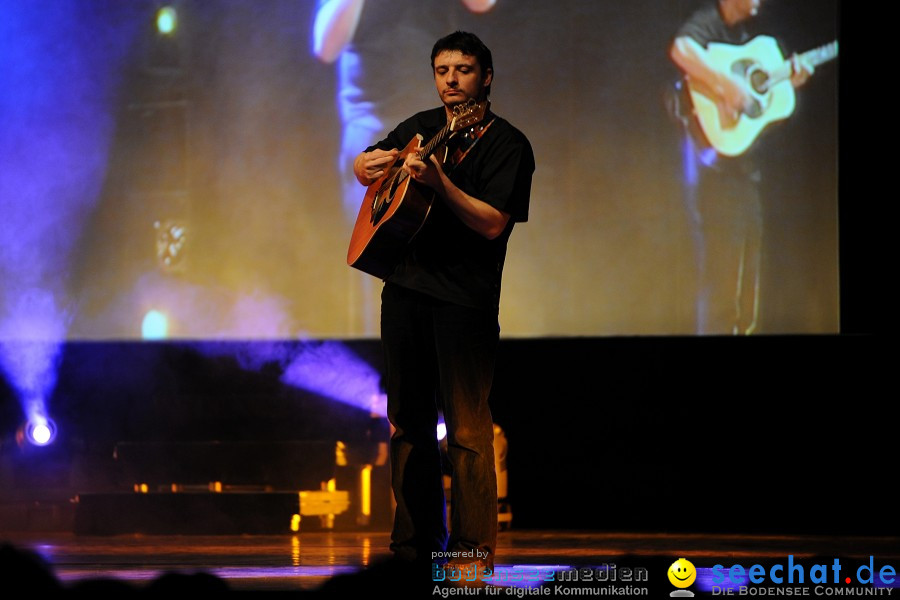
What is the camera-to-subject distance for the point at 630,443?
186 inches

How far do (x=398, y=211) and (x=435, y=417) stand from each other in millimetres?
529

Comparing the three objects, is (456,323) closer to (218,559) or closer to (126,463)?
(218,559)

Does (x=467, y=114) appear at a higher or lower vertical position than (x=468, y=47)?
lower

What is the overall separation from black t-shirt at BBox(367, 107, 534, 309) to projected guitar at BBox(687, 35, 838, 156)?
197 centimetres

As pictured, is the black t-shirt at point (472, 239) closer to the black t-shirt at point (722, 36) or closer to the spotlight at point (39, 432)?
the black t-shirt at point (722, 36)

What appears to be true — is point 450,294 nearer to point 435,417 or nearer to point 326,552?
point 435,417

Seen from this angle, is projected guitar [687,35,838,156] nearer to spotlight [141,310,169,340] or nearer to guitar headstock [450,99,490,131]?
guitar headstock [450,99,490,131]

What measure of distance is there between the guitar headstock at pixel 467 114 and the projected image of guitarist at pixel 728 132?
6.62 ft

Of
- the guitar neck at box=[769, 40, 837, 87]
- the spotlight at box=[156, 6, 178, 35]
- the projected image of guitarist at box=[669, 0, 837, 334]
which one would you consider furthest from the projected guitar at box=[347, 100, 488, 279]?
the spotlight at box=[156, 6, 178, 35]

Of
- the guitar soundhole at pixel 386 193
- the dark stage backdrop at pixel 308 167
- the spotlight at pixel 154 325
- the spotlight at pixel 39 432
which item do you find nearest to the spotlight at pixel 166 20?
the dark stage backdrop at pixel 308 167

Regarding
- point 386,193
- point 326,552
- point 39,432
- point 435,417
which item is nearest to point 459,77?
point 386,193

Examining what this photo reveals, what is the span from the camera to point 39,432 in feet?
14.8

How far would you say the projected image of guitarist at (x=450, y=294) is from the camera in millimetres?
2506

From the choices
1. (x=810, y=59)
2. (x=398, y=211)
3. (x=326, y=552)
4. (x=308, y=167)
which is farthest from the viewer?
(x=308, y=167)
